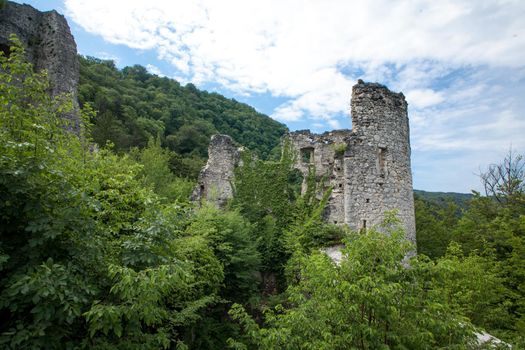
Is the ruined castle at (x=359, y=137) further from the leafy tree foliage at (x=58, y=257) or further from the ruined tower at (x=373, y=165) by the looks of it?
the leafy tree foliage at (x=58, y=257)

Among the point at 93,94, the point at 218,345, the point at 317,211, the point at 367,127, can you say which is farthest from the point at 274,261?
the point at 93,94

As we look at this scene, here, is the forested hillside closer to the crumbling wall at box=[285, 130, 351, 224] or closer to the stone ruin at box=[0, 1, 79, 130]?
the crumbling wall at box=[285, 130, 351, 224]

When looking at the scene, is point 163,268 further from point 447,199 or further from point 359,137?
point 447,199

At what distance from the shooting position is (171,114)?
51.0 metres

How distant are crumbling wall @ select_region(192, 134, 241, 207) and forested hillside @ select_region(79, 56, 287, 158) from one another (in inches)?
816

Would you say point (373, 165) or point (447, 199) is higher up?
point (447, 199)

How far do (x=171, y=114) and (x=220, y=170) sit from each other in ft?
119

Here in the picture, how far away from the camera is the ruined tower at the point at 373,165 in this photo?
39.8ft

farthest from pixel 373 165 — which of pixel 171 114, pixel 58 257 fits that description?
pixel 171 114

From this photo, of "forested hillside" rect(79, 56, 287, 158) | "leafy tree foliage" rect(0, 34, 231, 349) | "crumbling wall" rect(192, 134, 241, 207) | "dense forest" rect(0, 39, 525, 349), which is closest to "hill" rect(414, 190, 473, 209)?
"dense forest" rect(0, 39, 525, 349)

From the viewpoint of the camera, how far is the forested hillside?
41438 millimetres

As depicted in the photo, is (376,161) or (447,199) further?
(447,199)

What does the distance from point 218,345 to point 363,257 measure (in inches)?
259

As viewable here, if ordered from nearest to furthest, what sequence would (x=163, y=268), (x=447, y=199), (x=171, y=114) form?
(x=163, y=268) → (x=447, y=199) → (x=171, y=114)
